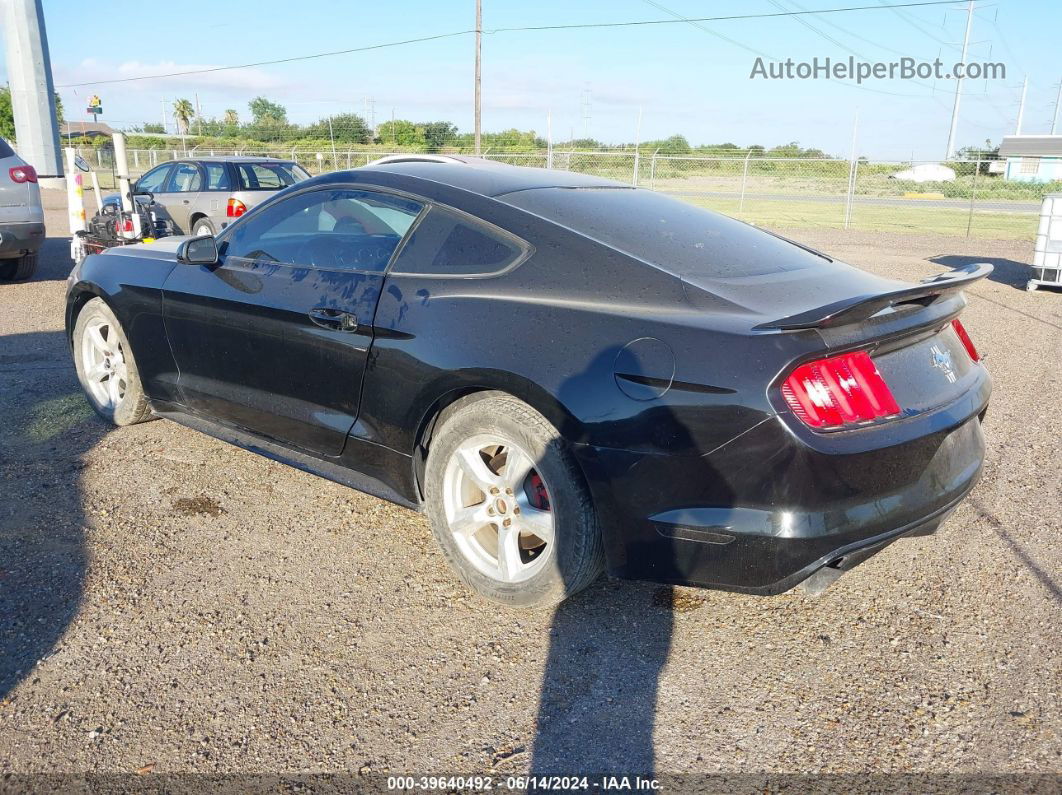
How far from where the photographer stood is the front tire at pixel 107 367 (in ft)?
16.1

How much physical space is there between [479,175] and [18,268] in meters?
9.25

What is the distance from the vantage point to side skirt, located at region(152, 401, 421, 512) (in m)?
3.64

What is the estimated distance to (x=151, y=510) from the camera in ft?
→ 13.4

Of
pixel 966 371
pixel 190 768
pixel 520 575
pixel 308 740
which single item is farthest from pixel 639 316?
pixel 190 768

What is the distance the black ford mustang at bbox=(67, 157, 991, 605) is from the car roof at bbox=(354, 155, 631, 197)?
3cm

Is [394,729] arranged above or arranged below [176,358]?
below

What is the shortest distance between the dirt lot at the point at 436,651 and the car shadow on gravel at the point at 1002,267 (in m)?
9.53

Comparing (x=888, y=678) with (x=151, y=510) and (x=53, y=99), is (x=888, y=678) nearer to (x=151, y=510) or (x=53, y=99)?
(x=151, y=510)

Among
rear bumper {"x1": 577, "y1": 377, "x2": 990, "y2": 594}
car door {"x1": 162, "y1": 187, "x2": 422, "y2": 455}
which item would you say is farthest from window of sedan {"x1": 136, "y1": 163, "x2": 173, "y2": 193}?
rear bumper {"x1": 577, "y1": 377, "x2": 990, "y2": 594}

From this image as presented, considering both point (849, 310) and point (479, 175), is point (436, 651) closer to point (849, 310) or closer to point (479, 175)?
point (849, 310)

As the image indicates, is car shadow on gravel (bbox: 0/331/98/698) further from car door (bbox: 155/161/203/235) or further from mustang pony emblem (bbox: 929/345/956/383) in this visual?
car door (bbox: 155/161/203/235)

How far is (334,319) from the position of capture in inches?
143

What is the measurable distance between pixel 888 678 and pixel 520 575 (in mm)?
1267

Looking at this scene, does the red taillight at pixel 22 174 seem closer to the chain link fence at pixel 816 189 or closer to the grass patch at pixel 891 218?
the chain link fence at pixel 816 189
